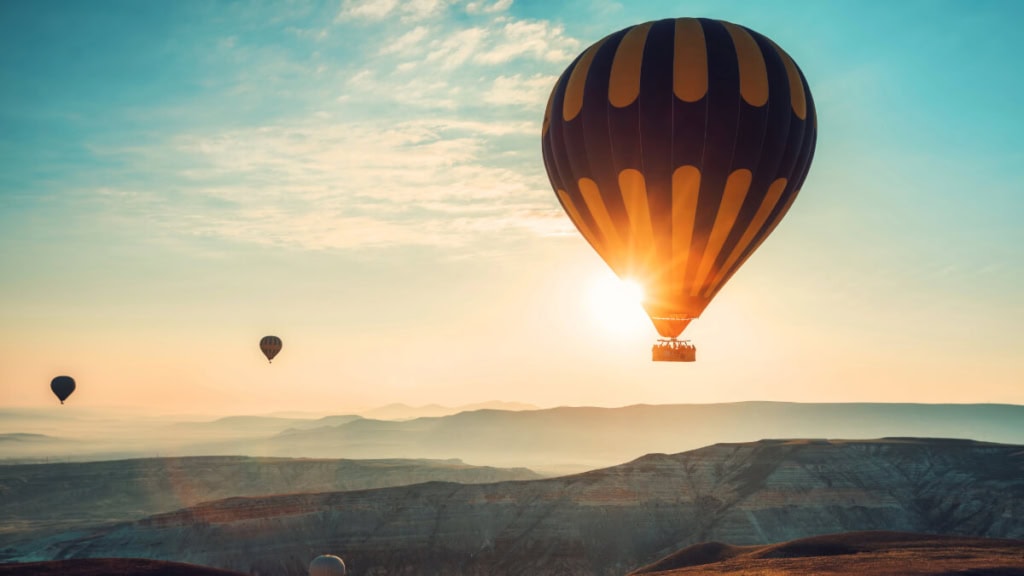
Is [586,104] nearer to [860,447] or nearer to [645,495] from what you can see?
[645,495]

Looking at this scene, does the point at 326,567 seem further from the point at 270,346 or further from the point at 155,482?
the point at 155,482

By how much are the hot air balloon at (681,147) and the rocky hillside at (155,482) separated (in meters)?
125

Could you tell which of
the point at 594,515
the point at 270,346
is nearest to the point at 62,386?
the point at 270,346

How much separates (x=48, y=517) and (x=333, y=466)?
164 ft

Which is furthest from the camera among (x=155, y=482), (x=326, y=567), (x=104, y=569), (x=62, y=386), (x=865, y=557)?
(x=155, y=482)

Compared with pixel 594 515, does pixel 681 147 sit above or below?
above

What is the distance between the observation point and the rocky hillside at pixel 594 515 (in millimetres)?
100688

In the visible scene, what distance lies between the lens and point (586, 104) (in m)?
39.8

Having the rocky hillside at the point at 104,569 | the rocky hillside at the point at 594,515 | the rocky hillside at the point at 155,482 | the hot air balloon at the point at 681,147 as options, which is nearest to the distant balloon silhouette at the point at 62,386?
the rocky hillside at the point at 594,515

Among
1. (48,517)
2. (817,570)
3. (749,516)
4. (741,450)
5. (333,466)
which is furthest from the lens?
(333,466)

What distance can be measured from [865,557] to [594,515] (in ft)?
186

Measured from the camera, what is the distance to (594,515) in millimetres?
107562

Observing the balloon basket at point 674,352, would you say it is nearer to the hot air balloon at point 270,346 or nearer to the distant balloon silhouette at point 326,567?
the distant balloon silhouette at point 326,567

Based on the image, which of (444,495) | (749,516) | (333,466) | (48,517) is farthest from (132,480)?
(749,516)
